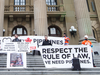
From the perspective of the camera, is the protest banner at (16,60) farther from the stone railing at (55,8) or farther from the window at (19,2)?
the window at (19,2)

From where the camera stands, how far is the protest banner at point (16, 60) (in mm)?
4801

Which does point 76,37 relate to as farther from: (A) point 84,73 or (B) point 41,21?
(A) point 84,73

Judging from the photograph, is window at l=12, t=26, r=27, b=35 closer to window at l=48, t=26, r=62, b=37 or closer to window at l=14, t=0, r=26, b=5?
window at l=48, t=26, r=62, b=37

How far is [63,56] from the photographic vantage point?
527cm

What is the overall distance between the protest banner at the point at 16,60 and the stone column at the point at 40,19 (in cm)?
573

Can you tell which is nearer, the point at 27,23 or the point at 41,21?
the point at 41,21

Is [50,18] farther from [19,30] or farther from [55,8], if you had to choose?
[19,30]

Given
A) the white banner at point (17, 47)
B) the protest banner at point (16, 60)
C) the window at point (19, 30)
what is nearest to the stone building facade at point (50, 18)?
the window at point (19, 30)

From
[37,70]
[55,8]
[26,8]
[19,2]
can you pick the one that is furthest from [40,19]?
[19,2]

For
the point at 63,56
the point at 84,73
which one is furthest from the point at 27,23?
the point at 84,73

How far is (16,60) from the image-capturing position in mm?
4852

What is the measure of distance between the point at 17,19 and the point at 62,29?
6941mm

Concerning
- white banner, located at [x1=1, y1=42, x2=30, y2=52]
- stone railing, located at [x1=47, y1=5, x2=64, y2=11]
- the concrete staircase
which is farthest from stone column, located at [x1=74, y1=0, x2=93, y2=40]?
white banner, located at [x1=1, y1=42, x2=30, y2=52]

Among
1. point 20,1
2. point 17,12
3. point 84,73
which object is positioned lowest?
point 84,73
